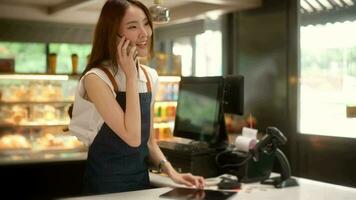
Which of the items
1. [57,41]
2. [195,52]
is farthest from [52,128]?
[195,52]

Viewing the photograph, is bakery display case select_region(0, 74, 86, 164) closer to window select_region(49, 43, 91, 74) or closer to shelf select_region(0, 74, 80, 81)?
shelf select_region(0, 74, 80, 81)

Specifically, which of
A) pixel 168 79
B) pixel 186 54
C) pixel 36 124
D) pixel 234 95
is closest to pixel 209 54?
pixel 186 54

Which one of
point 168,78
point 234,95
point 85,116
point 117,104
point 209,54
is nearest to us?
point 117,104

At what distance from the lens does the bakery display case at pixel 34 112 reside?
16.0 feet

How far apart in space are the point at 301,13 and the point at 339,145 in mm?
1349

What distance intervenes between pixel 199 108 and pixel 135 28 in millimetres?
953

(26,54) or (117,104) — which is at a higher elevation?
(26,54)

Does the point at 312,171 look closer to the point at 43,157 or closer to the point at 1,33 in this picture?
the point at 43,157

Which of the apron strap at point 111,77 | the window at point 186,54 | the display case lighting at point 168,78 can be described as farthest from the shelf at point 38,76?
→ the apron strap at point 111,77

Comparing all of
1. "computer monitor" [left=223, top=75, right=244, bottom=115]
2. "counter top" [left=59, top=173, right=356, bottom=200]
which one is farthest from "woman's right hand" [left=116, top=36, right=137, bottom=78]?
"computer monitor" [left=223, top=75, right=244, bottom=115]

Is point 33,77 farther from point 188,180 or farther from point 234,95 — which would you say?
point 188,180

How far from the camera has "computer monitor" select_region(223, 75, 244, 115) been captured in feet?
9.29

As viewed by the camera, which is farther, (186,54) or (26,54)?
(186,54)

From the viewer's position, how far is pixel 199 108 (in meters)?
2.76
